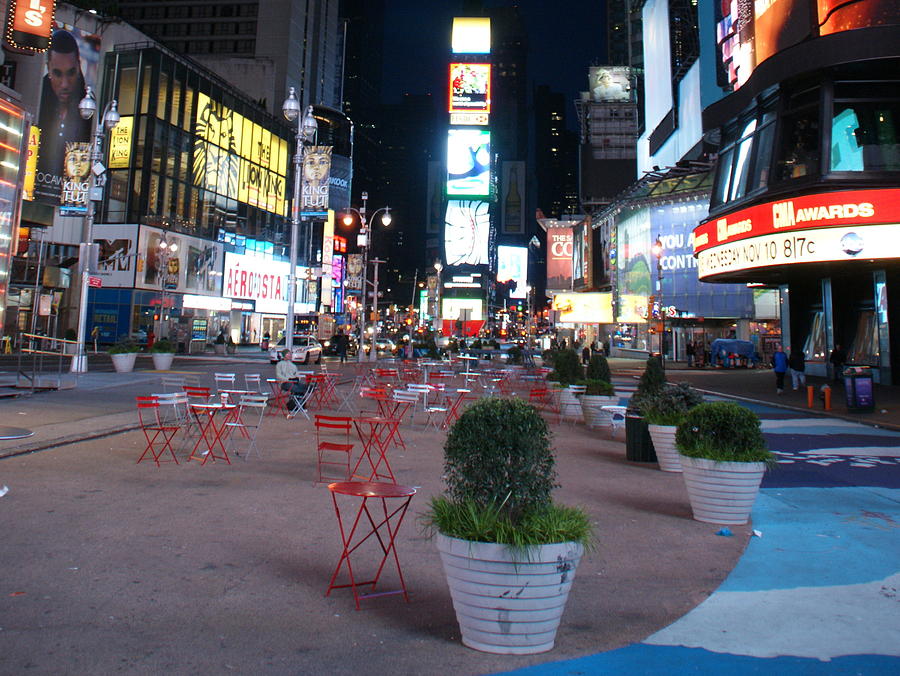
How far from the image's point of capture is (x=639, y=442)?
1042 cm

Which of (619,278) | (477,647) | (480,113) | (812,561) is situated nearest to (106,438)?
(477,647)

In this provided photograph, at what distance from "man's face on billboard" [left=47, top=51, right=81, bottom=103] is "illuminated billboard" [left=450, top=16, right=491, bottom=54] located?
70.2 metres

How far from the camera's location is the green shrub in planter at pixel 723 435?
21.2ft

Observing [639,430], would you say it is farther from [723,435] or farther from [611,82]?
[611,82]

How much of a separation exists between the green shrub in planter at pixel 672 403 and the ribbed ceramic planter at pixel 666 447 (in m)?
0.09

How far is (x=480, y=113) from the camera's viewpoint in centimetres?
10550

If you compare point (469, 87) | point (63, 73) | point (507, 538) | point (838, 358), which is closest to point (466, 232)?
point (469, 87)

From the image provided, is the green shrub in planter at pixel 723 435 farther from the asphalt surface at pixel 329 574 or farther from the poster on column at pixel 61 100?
the poster on column at pixel 61 100

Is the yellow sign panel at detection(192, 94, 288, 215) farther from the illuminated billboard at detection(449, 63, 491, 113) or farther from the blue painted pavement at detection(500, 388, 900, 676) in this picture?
the blue painted pavement at detection(500, 388, 900, 676)

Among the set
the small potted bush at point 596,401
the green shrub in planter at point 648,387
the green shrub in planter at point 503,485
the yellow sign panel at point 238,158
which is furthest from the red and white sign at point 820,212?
the yellow sign panel at point 238,158

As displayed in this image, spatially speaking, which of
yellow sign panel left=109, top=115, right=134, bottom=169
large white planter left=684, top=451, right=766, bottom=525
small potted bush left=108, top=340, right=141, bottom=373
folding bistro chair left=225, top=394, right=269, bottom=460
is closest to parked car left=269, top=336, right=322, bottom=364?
small potted bush left=108, top=340, right=141, bottom=373

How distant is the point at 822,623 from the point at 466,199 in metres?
112

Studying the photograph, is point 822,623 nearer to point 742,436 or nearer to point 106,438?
point 742,436

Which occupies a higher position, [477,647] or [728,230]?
[728,230]
